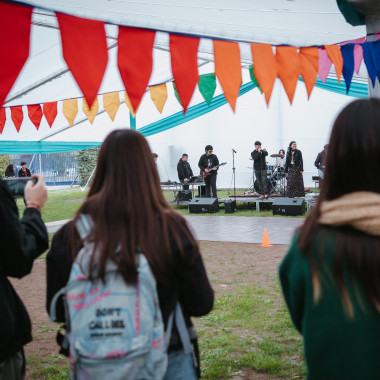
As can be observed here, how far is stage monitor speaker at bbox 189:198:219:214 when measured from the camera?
457 inches

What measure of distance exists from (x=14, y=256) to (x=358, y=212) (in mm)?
1071

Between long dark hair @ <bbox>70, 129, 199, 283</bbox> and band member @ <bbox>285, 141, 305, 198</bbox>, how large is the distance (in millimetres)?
10516

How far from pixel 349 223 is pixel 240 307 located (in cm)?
342

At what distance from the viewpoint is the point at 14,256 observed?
1.46 metres

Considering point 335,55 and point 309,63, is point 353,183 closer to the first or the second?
point 309,63

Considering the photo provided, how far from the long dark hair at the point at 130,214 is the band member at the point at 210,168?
11106 mm

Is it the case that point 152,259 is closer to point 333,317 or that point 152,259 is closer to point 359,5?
point 333,317

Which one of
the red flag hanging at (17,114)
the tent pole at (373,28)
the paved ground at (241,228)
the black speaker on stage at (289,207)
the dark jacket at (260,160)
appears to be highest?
the red flag hanging at (17,114)

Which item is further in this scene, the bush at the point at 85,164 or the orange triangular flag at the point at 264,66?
the bush at the point at 85,164

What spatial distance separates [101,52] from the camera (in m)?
2.52

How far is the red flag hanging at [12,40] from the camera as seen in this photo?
216 centimetres

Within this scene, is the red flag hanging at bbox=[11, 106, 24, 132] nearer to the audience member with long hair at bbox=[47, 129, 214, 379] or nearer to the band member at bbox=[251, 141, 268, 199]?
the band member at bbox=[251, 141, 268, 199]

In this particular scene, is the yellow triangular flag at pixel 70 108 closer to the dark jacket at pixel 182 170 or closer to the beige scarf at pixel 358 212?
the dark jacket at pixel 182 170

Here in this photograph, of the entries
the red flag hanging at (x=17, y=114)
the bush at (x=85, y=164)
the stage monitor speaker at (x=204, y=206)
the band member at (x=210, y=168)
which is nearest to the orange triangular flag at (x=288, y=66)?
the red flag hanging at (x=17, y=114)
